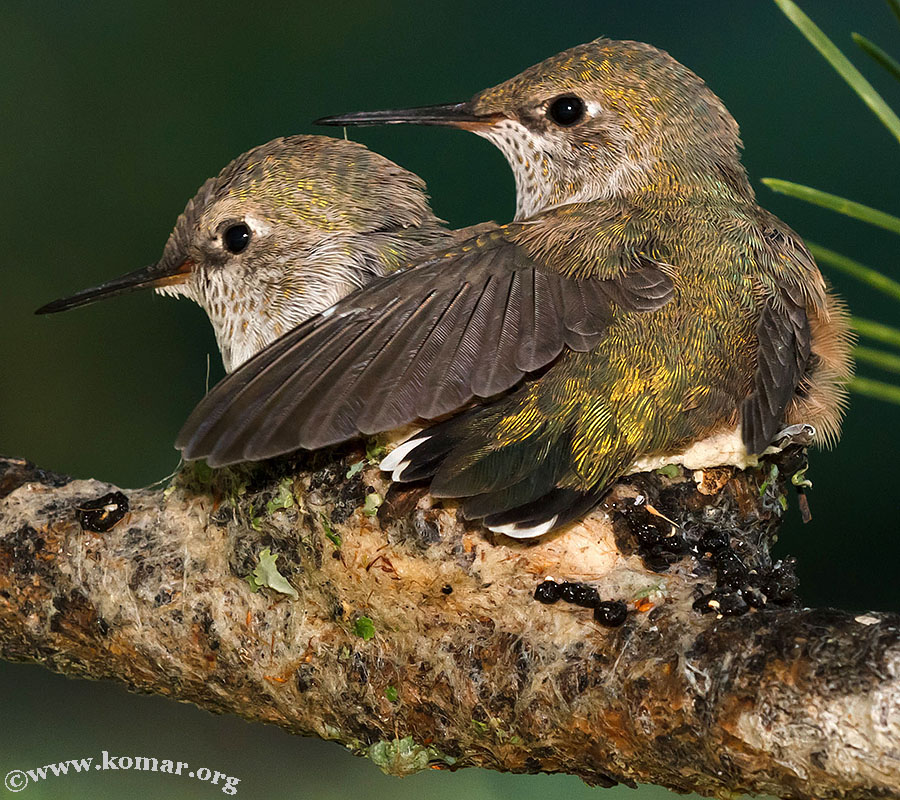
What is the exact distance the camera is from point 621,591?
1.47 metres

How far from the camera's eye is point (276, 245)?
6.06 ft

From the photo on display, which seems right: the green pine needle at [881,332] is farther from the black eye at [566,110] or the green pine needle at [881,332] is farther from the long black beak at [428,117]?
the long black beak at [428,117]

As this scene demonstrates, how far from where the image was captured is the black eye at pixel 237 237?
1.85 meters

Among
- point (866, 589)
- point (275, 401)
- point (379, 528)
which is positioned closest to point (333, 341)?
point (275, 401)

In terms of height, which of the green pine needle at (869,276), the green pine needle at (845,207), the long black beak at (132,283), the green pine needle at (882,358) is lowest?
the green pine needle at (882,358)

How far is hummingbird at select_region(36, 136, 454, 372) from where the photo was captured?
6.01 ft

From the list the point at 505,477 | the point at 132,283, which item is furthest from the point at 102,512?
the point at 505,477

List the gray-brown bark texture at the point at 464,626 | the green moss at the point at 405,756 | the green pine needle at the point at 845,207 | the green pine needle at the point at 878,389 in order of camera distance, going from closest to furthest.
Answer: the gray-brown bark texture at the point at 464,626 < the green pine needle at the point at 845,207 < the green pine needle at the point at 878,389 < the green moss at the point at 405,756

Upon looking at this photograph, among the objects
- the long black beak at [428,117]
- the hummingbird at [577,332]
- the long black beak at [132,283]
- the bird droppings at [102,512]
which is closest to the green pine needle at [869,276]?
the hummingbird at [577,332]

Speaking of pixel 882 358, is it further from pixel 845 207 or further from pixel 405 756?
pixel 405 756

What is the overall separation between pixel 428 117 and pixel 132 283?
1.86 feet

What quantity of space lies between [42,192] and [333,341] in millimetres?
2574

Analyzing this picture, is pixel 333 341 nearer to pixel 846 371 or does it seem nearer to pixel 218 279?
pixel 218 279

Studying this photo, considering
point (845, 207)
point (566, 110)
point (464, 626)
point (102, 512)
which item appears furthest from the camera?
point (102, 512)
